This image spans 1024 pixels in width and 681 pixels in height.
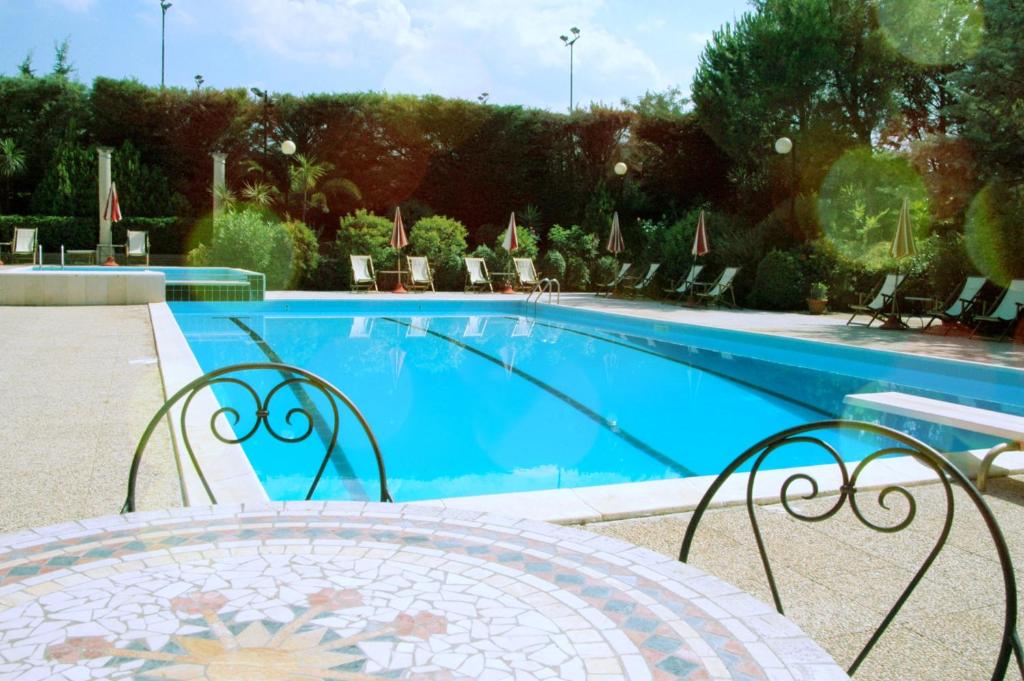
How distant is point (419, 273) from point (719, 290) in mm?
6353

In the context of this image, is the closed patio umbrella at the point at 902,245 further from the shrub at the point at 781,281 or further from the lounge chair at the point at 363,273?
the lounge chair at the point at 363,273

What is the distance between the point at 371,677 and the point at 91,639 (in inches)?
19.7

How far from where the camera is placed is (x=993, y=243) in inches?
431

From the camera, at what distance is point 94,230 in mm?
20094

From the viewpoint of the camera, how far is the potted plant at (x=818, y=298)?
13453 millimetres

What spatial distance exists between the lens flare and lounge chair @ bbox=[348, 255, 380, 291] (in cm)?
1144

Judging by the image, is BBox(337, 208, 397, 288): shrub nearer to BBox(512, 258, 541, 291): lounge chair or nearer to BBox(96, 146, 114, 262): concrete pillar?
BBox(512, 258, 541, 291): lounge chair

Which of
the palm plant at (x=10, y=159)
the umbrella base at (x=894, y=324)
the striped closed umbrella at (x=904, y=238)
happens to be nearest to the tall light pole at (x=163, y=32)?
the palm plant at (x=10, y=159)

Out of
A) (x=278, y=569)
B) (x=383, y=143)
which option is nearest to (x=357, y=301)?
(x=383, y=143)

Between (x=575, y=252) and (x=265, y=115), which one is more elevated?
(x=265, y=115)

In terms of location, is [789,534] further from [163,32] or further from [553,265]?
[163,32]

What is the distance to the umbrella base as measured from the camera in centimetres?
1123

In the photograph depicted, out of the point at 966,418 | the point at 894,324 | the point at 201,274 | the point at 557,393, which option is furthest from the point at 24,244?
the point at 966,418

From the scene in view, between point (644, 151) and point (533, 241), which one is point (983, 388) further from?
point (644, 151)
